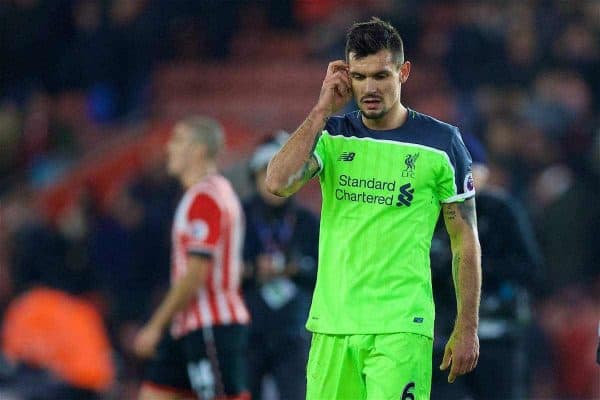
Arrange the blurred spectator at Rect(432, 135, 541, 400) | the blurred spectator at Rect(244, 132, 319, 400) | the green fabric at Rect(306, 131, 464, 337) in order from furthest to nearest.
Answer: the blurred spectator at Rect(244, 132, 319, 400) → the blurred spectator at Rect(432, 135, 541, 400) → the green fabric at Rect(306, 131, 464, 337)

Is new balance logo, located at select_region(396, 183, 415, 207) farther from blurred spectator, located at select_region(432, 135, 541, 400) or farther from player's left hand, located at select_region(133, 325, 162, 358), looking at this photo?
player's left hand, located at select_region(133, 325, 162, 358)

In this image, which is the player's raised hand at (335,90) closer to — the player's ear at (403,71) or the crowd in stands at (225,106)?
the player's ear at (403,71)

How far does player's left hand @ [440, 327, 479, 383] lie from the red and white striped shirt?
8.93ft

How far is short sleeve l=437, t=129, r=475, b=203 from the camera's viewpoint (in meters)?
6.09

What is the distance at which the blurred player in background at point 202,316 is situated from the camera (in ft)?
27.5

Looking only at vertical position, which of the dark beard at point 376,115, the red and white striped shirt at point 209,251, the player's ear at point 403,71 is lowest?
the red and white striped shirt at point 209,251

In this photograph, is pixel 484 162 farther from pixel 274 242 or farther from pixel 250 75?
pixel 250 75

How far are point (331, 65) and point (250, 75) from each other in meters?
10.4

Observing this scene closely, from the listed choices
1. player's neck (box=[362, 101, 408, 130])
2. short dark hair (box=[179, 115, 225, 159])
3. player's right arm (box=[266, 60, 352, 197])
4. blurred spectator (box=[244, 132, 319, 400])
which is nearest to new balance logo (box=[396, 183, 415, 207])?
player's neck (box=[362, 101, 408, 130])

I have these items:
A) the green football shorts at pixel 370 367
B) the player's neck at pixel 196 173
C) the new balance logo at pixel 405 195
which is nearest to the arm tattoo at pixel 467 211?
the new balance logo at pixel 405 195

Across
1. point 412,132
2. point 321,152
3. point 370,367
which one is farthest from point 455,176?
point 370,367

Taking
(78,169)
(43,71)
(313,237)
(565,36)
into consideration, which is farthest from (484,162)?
(43,71)

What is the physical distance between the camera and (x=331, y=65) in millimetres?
6008

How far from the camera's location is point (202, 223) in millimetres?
8484
